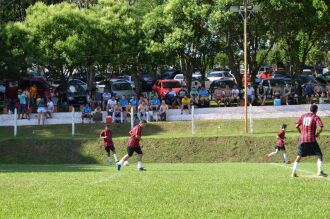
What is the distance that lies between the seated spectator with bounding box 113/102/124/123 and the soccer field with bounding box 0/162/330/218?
65.2 ft

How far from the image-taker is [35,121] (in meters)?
35.9

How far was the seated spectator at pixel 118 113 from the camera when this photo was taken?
35.8 meters

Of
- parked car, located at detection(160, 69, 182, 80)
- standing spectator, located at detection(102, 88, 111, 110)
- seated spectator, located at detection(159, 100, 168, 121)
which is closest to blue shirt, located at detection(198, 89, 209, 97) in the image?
seated spectator, located at detection(159, 100, 168, 121)

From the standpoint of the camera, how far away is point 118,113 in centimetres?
3581

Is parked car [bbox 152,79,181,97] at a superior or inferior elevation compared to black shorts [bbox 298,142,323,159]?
superior

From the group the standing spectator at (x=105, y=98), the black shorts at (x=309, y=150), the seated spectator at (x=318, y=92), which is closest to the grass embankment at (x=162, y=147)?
the standing spectator at (x=105, y=98)

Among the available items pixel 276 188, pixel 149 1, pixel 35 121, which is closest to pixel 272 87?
pixel 149 1

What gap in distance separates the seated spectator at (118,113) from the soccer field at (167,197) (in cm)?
1987

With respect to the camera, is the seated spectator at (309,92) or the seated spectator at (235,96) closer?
the seated spectator at (235,96)

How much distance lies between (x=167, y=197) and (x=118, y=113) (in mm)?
23969

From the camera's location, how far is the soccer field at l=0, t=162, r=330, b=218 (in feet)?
33.9

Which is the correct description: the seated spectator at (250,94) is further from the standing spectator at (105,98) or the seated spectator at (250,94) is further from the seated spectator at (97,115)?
the seated spectator at (97,115)

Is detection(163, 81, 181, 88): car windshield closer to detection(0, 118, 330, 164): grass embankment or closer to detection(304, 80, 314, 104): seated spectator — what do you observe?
detection(304, 80, 314, 104): seated spectator

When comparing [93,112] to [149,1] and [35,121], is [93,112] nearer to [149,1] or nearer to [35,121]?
[35,121]
